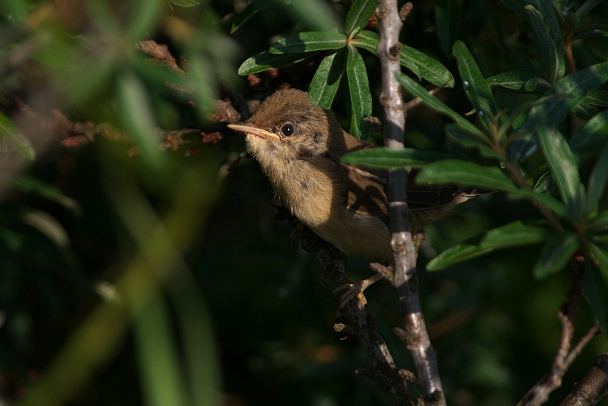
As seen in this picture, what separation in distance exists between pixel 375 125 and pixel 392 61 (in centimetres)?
31

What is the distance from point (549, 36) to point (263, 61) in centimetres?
108

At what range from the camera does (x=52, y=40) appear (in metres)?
2.71

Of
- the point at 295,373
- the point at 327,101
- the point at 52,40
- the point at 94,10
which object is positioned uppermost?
the point at 94,10

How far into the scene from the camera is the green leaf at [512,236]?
191cm

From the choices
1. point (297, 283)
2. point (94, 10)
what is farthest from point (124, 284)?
point (94, 10)

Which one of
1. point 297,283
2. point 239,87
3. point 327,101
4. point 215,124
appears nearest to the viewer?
point 327,101

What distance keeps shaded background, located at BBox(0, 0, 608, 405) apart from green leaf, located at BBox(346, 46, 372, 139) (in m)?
0.46

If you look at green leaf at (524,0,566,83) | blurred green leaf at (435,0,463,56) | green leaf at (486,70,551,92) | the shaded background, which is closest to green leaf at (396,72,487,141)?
Result: green leaf at (486,70,551,92)

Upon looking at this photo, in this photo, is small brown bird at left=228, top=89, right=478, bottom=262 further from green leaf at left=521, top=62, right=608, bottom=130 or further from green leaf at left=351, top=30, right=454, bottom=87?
green leaf at left=521, top=62, right=608, bottom=130

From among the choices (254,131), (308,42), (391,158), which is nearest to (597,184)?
(391,158)

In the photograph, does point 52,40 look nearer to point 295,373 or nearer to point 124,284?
point 124,284

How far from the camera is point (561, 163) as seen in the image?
6.60ft

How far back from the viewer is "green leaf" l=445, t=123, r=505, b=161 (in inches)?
78.7

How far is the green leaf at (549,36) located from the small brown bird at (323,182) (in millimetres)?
1042
